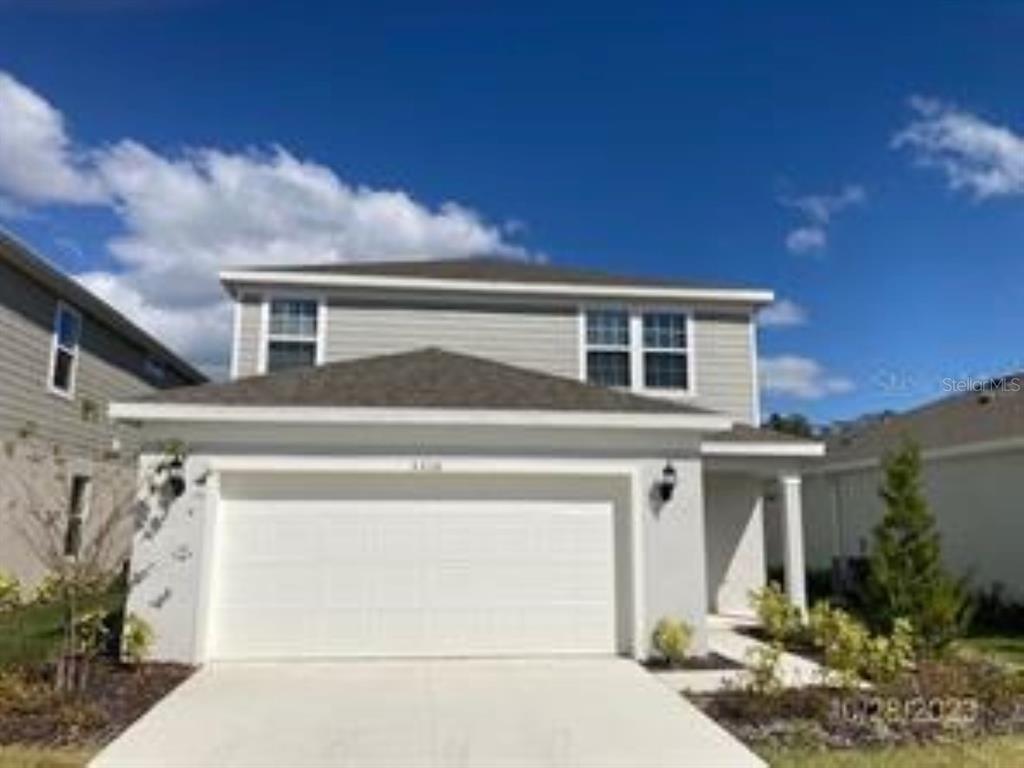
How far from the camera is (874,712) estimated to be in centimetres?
914

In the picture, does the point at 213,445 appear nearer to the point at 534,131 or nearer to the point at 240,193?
the point at 534,131

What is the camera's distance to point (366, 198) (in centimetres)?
2309

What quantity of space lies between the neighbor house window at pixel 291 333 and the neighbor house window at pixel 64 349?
14.4 feet

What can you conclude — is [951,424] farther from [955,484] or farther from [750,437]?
[750,437]

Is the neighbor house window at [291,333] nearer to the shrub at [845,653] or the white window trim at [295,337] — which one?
the white window trim at [295,337]

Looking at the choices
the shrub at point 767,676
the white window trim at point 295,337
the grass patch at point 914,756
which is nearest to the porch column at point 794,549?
the shrub at point 767,676

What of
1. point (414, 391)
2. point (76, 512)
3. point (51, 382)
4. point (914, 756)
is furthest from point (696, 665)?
point (76, 512)

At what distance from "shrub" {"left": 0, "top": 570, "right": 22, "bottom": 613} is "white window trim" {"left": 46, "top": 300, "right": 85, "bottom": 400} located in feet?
12.0

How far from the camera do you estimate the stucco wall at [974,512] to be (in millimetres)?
18109

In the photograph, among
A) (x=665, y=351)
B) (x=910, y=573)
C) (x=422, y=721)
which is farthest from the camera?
(x=665, y=351)

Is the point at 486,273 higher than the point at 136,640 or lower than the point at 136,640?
higher

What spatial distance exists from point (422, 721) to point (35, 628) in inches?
304

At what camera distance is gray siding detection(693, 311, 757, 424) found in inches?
706

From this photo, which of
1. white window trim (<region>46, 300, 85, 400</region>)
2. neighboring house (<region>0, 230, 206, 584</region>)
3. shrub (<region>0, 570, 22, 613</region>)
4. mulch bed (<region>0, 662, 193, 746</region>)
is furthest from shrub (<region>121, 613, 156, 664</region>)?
white window trim (<region>46, 300, 85, 400</region>)
